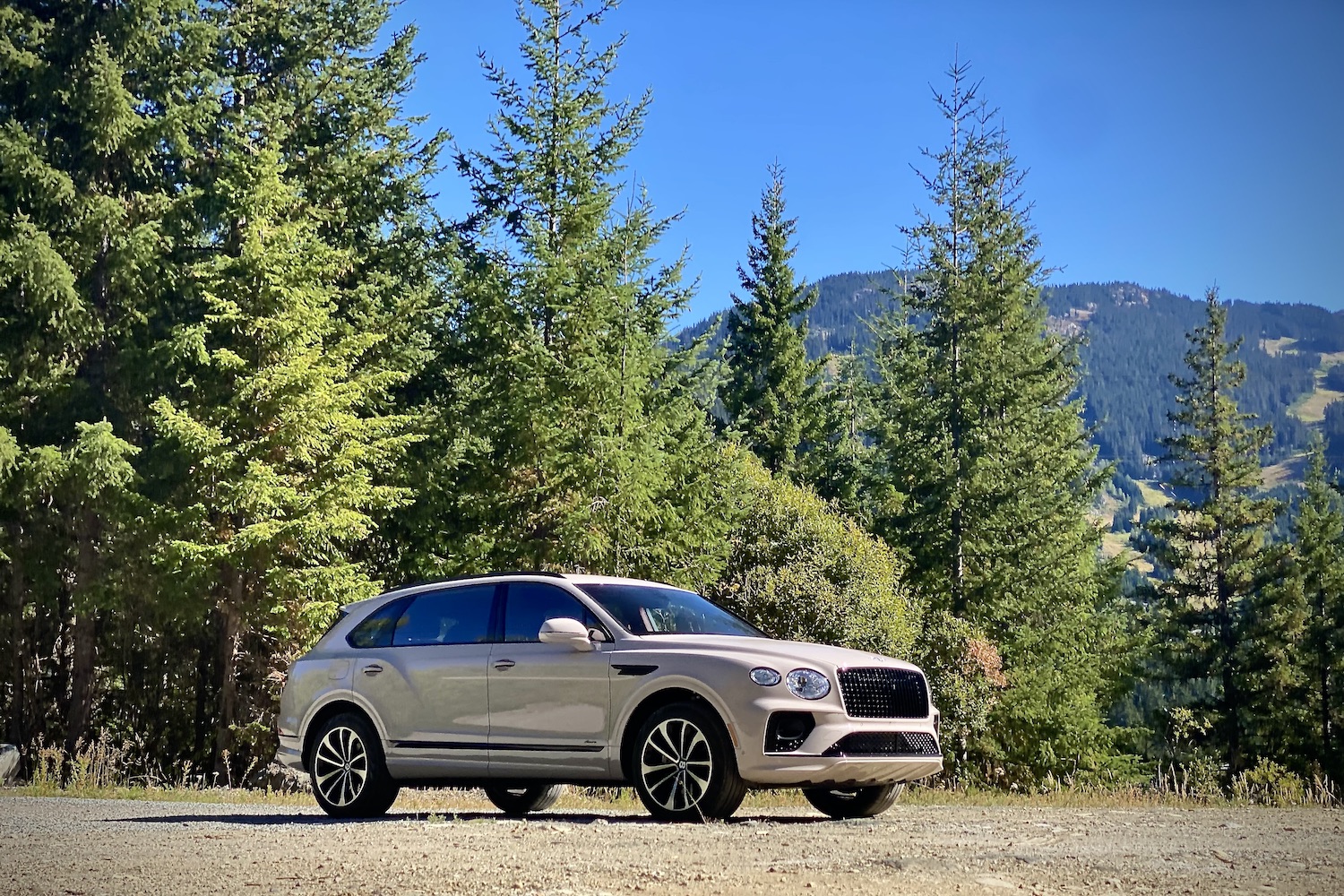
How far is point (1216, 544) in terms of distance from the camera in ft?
170

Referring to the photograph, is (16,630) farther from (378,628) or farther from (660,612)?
(660,612)

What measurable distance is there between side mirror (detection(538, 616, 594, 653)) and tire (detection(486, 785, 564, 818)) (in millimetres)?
2202

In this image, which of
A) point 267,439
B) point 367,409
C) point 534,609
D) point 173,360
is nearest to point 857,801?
point 534,609

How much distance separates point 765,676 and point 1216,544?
46.8m

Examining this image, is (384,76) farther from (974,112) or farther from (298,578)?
(974,112)

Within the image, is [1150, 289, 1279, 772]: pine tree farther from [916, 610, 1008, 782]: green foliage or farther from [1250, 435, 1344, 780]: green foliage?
[916, 610, 1008, 782]: green foliage

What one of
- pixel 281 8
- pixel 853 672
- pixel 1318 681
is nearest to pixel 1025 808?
pixel 853 672

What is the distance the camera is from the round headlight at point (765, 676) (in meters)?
9.49

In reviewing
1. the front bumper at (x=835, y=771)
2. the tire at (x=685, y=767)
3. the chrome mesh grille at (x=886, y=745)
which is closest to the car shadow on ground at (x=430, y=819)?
the tire at (x=685, y=767)

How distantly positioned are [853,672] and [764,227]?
42520mm

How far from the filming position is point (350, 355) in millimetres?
27578

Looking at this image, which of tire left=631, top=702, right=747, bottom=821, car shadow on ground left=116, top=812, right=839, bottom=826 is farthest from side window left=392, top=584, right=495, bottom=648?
tire left=631, top=702, right=747, bottom=821

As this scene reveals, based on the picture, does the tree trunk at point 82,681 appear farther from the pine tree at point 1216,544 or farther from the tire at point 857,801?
the pine tree at point 1216,544

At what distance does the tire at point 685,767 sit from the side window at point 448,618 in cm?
176
